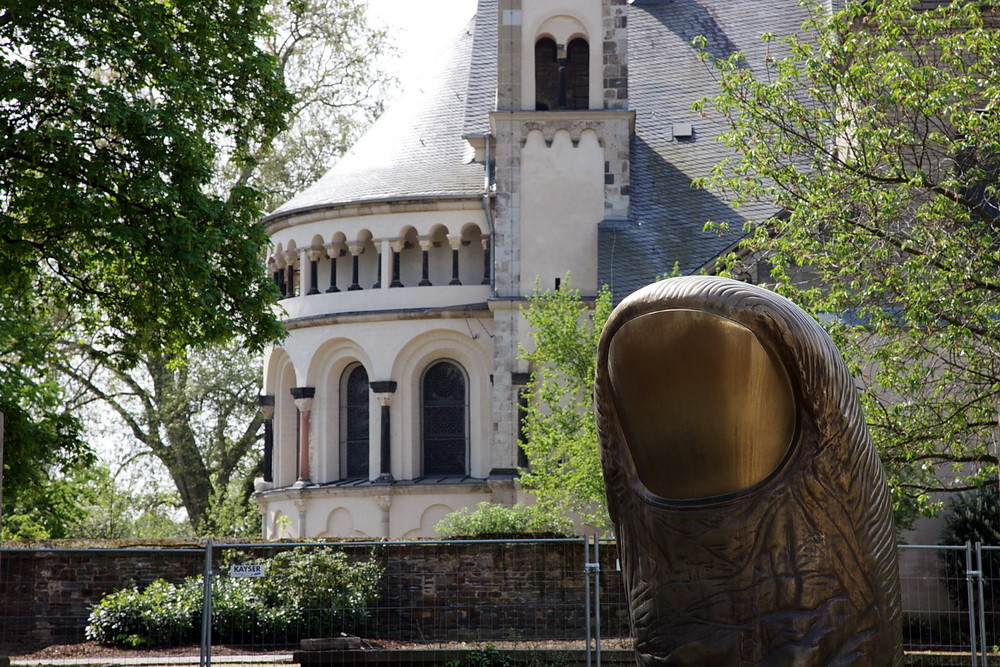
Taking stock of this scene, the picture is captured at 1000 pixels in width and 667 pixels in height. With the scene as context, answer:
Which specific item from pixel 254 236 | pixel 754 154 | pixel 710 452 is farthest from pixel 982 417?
pixel 710 452

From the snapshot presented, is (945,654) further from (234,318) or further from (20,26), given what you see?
(20,26)

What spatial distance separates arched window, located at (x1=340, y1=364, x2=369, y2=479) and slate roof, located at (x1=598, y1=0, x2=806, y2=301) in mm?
8047

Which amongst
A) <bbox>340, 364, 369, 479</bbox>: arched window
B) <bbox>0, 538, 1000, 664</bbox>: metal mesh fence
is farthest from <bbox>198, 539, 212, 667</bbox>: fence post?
<bbox>340, 364, 369, 479</bbox>: arched window

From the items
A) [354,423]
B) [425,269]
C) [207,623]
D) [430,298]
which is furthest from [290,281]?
[207,623]

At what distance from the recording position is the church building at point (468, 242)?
29.5 m

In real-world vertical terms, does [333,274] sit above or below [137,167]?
above

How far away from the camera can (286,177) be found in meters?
41.3

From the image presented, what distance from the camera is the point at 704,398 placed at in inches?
146

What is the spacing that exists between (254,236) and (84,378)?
75.6 ft

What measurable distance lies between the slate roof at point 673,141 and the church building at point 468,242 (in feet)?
0.20

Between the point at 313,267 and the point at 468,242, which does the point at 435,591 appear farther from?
the point at 313,267

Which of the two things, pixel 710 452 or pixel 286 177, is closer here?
pixel 710 452

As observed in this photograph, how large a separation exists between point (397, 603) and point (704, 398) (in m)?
10.5

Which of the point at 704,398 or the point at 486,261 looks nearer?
the point at 704,398
